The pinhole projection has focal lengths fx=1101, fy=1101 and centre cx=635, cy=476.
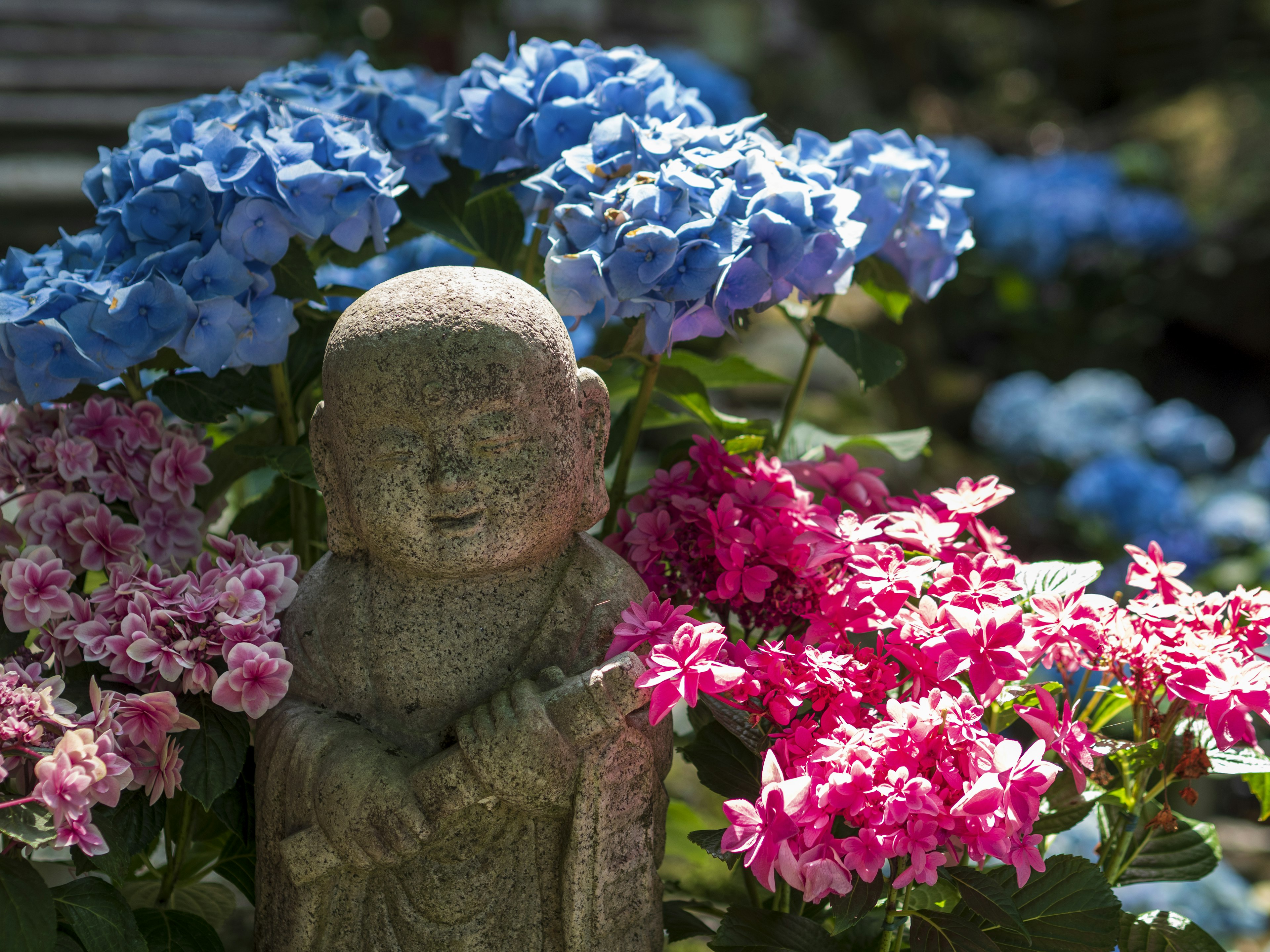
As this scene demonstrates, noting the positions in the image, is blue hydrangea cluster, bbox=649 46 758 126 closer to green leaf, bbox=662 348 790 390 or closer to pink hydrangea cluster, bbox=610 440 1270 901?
green leaf, bbox=662 348 790 390

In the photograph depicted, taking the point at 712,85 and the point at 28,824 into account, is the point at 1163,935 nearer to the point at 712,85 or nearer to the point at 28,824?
the point at 28,824

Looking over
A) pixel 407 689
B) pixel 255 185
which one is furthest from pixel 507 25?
pixel 407 689

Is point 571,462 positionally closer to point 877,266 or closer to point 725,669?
point 725,669

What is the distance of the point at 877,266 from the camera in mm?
1607

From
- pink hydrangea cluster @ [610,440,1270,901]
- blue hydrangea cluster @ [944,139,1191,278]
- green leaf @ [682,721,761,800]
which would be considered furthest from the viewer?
blue hydrangea cluster @ [944,139,1191,278]

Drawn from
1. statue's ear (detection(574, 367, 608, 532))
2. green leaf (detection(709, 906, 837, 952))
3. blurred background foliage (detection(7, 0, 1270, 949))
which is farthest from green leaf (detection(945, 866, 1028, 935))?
blurred background foliage (detection(7, 0, 1270, 949))

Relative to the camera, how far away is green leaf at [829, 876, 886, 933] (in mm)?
994

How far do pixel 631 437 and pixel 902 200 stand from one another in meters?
0.49

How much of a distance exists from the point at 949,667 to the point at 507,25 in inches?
234

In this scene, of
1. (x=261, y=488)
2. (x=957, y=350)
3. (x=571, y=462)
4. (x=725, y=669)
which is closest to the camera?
(x=725, y=669)

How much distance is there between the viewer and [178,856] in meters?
1.31

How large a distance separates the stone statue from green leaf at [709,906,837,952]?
0.08 meters

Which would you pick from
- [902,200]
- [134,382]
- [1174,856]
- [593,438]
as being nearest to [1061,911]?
[1174,856]

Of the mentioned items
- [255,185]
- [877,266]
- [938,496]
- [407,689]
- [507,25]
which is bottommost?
[507,25]
